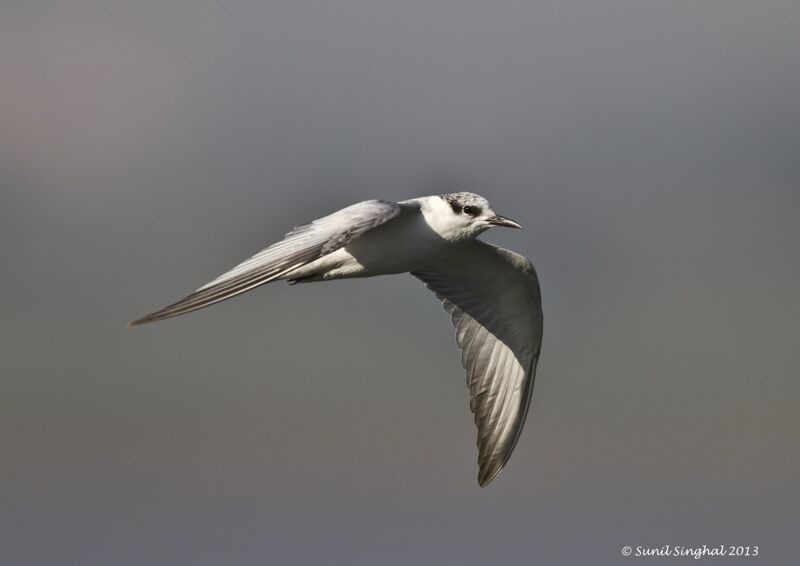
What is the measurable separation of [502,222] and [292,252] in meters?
3.36

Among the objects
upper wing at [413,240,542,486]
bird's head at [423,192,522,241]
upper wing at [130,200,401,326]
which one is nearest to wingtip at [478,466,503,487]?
upper wing at [413,240,542,486]

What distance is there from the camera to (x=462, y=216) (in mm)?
16859

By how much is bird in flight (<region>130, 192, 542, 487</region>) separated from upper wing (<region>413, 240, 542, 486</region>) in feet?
0.06

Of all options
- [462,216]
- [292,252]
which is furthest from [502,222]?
[292,252]

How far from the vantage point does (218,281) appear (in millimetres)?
14133

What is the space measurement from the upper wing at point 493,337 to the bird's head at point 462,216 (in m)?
2.88

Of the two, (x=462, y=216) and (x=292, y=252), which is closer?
(x=292, y=252)

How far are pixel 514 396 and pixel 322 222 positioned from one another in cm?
615

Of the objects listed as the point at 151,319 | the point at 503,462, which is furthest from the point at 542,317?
the point at 151,319

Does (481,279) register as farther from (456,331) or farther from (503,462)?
(503,462)

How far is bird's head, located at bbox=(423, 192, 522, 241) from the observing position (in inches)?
663

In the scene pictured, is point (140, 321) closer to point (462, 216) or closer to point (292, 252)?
point (292, 252)

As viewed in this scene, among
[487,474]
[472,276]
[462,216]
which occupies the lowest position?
[487,474]

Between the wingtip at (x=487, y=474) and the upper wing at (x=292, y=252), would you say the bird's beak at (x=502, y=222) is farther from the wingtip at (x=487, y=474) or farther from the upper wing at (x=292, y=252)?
the wingtip at (x=487, y=474)
